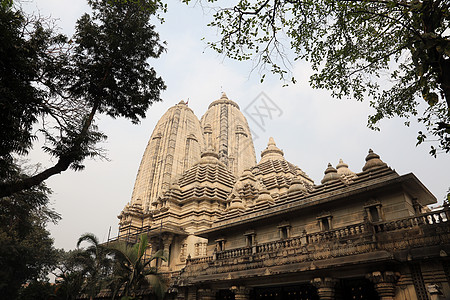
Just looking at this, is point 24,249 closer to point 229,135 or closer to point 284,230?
point 284,230

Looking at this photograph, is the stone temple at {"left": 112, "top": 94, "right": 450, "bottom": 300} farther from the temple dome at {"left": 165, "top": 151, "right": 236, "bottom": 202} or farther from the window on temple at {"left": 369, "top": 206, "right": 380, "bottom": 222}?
the temple dome at {"left": 165, "top": 151, "right": 236, "bottom": 202}

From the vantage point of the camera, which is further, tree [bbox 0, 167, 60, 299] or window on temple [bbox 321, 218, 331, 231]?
tree [bbox 0, 167, 60, 299]

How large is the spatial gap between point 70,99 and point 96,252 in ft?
49.8

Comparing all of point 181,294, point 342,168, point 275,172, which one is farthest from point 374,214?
point 275,172

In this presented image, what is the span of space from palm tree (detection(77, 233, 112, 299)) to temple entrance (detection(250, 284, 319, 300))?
11949mm

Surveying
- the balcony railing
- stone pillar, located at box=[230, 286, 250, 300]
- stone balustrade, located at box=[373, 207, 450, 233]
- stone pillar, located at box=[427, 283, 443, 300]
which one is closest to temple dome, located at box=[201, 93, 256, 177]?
the balcony railing

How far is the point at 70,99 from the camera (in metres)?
12.0

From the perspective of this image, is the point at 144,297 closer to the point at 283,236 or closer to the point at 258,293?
the point at 258,293

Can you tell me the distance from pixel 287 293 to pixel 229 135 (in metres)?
56.2

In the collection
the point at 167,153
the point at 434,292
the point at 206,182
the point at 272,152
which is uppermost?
the point at 167,153

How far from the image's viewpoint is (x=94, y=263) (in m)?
23.6

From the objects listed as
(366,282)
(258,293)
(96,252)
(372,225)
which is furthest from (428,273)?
(96,252)

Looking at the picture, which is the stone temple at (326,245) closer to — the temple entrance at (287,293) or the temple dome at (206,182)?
the temple entrance at (287,293)

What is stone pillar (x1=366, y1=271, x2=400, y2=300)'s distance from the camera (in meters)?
9.73
